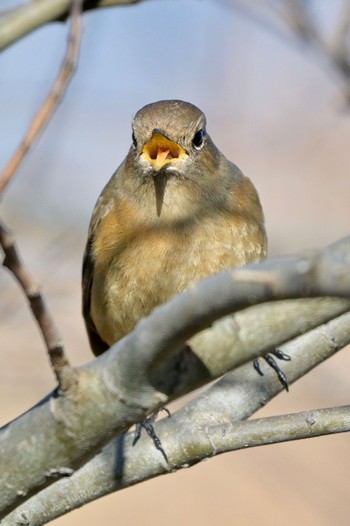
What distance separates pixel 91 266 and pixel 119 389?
229cm

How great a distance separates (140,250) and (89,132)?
4.09 meters

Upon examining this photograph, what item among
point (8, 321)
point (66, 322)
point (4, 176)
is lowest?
point (4, 176)

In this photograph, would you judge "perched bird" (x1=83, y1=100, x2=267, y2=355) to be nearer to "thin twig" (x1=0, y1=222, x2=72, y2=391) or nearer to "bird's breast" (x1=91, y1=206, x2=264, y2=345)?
"bird's breast" (x1=91, y1=206, x2=264, y2=345)

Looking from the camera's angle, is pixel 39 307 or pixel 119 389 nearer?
pixel 39 307

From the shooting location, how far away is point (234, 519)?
6543 mm

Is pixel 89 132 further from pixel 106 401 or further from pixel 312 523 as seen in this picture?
pixel 106 401

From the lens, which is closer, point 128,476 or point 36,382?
point 128,476

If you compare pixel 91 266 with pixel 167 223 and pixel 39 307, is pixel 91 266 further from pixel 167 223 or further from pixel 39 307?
pixel 39 307

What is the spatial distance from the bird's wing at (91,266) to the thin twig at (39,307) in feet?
7.30

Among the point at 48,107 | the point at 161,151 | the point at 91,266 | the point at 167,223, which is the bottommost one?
the point at 48,107

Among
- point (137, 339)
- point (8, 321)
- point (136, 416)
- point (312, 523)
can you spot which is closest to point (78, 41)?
point (137, 339)

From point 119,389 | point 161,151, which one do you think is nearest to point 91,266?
point 161,151

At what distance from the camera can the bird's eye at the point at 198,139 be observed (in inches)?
171

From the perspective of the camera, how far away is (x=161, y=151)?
4258 millimetres
